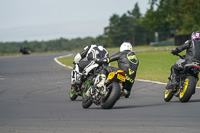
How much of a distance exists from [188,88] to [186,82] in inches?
8.8

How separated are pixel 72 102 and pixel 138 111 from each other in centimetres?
328

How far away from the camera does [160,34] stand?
292 feet

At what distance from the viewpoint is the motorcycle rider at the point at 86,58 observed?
13.7m

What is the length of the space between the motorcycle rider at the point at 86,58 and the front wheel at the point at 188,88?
2489 millimetres

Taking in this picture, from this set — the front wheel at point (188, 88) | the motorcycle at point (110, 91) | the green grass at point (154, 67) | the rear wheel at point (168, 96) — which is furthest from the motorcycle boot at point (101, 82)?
the green grass at point (154, 67)

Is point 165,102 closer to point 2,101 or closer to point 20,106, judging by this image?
point 20,106

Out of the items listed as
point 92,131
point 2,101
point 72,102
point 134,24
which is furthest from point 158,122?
point 134,24

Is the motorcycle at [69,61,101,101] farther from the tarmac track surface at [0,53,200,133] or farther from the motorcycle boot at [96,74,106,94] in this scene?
the motorcycle boot at [96,74,106,94]

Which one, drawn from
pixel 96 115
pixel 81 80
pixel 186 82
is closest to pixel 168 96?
pixel 186 82

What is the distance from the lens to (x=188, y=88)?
39.2 feet

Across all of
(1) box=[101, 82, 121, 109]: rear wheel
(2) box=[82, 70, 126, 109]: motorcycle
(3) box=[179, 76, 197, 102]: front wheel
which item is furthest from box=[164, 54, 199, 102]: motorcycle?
(1) box=[101, 82, 121, 109]: rear wheel

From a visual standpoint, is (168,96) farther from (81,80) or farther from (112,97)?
(112,97)

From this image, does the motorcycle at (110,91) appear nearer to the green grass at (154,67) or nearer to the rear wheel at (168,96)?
the rear wheel at (168,96)

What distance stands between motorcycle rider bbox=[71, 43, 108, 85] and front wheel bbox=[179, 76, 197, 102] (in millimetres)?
2489
